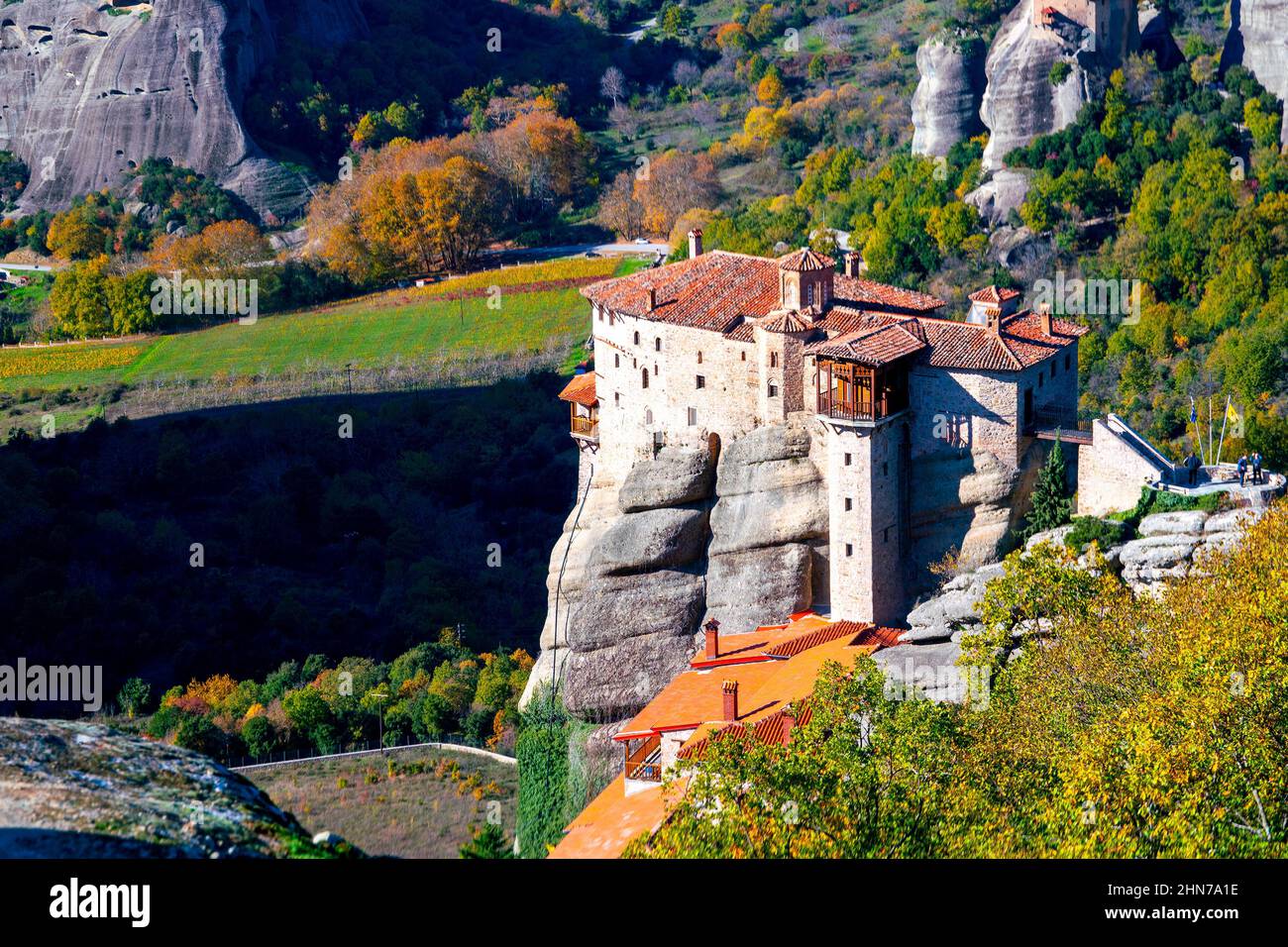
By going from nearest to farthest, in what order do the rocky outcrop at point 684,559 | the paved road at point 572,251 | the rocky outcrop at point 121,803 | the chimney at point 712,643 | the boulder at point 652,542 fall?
the rocky outcrop at point 121,803 < the chimney at point 712,643 < the rocky outcrop at point 684,559 < the boulder at point 652,542 < the paved road at point 572,251

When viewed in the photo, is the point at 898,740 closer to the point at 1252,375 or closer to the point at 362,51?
the point at 1252,375

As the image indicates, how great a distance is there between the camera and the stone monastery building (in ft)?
147

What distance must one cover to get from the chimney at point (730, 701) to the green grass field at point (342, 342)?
44.4 m

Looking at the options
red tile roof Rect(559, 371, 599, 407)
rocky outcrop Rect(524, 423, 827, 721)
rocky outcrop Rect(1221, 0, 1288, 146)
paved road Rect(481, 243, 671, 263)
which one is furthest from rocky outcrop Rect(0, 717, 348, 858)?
paved road Rect(481, 243, 671, 263)

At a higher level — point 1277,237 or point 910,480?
point 1277,237

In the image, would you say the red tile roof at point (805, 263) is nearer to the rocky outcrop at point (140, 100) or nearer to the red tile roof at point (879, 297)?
the red tile roof at point (879, 297)

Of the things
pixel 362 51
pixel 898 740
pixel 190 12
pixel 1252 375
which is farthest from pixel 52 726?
pixel 362 51

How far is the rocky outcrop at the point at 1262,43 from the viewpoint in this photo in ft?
273

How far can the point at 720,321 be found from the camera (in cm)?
4819

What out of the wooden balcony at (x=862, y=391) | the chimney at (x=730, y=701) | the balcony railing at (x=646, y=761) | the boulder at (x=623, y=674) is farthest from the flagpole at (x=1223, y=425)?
the balcony railing at (x=646, y=761)

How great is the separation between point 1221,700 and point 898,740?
4.58 metres

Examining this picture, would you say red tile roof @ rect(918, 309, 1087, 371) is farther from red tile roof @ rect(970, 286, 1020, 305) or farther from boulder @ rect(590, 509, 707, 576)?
boulder @ rect(590, 509, 707, 576)

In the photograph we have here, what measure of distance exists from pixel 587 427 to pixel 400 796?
1000 cm

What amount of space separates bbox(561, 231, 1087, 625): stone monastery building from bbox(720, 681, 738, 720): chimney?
6.11m
